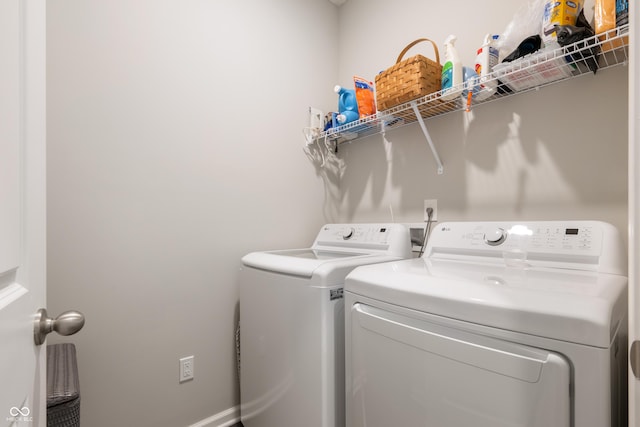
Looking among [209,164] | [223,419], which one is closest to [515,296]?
[209,164]

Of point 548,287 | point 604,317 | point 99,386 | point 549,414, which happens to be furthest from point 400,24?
point 99,386

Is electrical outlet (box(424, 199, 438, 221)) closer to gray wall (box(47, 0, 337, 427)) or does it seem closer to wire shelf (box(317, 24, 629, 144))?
wire shelf (box(317, 24, 629, 144))

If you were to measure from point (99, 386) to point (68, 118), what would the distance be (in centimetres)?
111

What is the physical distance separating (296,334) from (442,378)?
574 millimetres

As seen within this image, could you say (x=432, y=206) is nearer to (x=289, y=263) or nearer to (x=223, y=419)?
(x=289, y=263)

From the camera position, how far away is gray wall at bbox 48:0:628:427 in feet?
4.03

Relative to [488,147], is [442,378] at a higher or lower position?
lower

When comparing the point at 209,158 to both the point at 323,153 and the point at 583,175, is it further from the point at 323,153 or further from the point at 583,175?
the point at 583,175

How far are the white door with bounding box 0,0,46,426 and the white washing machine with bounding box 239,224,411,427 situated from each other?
724 millimetres

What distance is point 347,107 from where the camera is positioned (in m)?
1.87

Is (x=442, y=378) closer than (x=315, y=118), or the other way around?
(x=442, y=378)

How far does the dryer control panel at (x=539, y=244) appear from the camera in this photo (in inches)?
38.3

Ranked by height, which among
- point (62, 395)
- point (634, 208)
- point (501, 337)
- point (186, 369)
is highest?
point (634, 208)

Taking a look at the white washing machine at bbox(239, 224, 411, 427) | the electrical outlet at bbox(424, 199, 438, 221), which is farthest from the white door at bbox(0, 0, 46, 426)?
the electrical outlet at bbox(424, 199, 438, 221)
